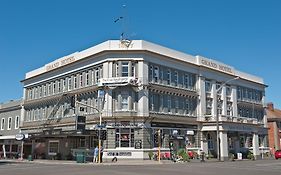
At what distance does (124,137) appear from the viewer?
41062mm

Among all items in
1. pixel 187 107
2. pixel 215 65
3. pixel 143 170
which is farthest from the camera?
pixel 215 65

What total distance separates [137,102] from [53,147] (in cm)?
1701

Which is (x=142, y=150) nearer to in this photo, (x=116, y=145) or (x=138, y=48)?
(x=116, y=145)

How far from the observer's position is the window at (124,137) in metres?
41.0

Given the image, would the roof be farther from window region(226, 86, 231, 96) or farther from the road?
the road

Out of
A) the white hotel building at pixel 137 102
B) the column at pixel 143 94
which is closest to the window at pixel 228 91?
the white hotel building at pixel 137 102

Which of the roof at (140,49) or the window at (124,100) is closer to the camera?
the window at (124,100)

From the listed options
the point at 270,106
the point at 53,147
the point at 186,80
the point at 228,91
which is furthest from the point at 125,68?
the point at 270,106

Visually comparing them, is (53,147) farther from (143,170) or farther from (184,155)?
(143,170)

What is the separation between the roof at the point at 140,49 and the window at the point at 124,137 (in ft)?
31.5

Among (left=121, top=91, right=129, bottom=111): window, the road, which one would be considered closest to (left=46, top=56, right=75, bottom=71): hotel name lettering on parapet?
(left=121, top=91, right=129, bottom=111): window

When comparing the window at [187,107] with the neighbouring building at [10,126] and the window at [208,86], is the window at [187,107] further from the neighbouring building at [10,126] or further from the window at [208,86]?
the neighbouring building at [10,126]

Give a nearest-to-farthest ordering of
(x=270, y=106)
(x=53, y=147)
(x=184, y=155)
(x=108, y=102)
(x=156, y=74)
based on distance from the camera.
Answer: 1. (x=184, y=155)
2. (x=108, y=102)
3. (x=156, y=74)
4. (x=53, y=147)
5. (x=270, y=106)

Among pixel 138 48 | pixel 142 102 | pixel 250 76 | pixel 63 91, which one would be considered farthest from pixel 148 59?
pixel 250 76
